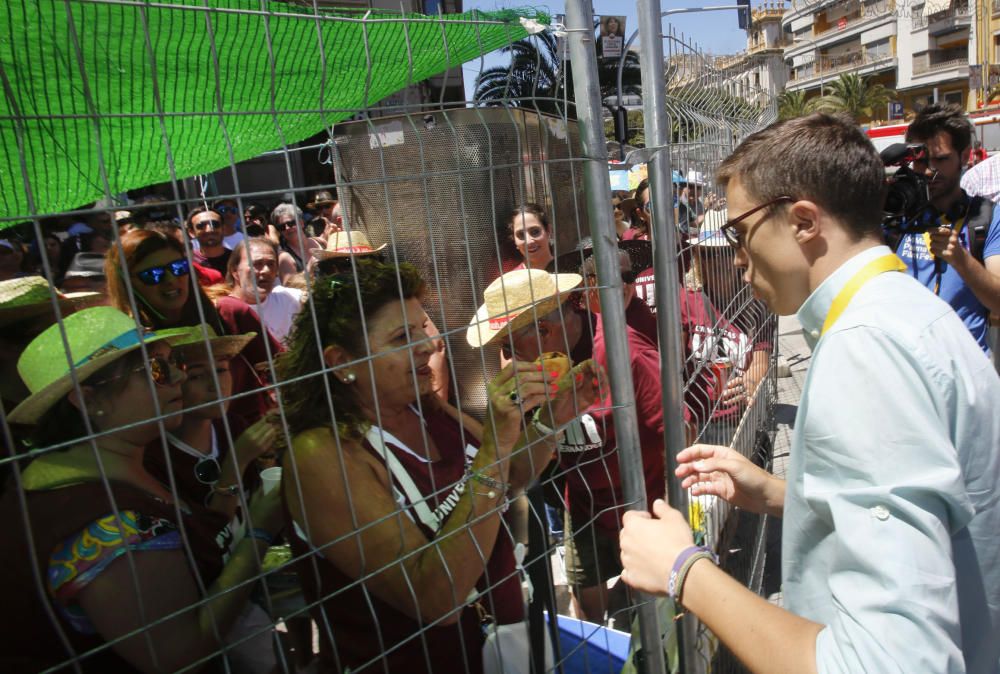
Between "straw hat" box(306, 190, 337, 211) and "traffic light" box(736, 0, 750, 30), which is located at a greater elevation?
"traffic light" box(736, 0, 750, 30)

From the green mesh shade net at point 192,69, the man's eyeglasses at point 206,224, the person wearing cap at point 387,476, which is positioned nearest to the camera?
the green mesh shade net at point 192,69

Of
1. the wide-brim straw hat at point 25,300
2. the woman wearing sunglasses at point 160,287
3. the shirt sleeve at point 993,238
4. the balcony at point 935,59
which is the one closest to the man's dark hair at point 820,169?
the woman wearing sunglasses at point 160,287

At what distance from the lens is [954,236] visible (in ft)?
9.48

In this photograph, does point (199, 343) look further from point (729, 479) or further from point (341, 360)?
point (729, 479)

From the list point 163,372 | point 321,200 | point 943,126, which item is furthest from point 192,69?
point 943,126

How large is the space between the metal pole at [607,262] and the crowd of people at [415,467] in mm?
51

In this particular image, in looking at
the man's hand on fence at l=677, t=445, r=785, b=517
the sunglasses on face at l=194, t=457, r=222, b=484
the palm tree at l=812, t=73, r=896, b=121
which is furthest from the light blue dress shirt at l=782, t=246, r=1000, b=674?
the palm tree at l=812, t=73, r=896, b=121

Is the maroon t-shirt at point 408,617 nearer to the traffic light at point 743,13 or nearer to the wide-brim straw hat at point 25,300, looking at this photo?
the wide-brim straw hat at point 25,300

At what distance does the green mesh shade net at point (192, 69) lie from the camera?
3.24ft

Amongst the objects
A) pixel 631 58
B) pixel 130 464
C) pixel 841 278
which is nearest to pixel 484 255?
pixel 841 278

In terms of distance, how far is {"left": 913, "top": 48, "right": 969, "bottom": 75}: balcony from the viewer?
44750 mm

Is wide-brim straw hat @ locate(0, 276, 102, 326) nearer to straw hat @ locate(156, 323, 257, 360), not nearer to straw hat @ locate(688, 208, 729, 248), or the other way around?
straw hat @ locate(156, 323, 257, 360)

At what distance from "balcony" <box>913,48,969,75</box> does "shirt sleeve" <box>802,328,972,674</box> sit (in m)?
55.1

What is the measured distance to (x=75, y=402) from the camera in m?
1.22
